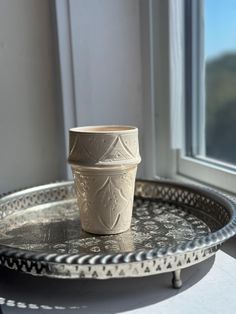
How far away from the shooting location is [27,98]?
705mm

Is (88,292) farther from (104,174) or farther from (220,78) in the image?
(220,78)

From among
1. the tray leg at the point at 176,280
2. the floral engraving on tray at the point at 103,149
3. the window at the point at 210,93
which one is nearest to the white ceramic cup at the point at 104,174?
the floral engraving on tray at the point at 103,149

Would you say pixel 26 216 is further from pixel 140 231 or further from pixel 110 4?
pixel 110 4

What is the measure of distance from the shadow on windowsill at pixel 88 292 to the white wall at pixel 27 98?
0.27 metres

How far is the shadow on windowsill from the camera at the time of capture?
0.42 meters

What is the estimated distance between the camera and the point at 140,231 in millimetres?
524

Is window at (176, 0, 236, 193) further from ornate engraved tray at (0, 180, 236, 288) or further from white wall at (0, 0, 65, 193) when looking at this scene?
white wall at (0, 0, 65, 193)

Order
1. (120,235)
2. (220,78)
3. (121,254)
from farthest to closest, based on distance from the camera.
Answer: (220,78)
(120,235)
(121,254)

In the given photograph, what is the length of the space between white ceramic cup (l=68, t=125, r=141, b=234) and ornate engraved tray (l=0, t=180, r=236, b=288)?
2cm

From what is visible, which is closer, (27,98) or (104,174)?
(104,174)

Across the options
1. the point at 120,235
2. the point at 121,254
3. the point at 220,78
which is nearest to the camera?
the point at 121,254

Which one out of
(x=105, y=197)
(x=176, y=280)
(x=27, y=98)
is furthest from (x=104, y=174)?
(x=27, y=98)

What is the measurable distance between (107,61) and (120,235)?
1.10 feet

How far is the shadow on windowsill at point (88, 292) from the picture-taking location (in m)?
0.42
